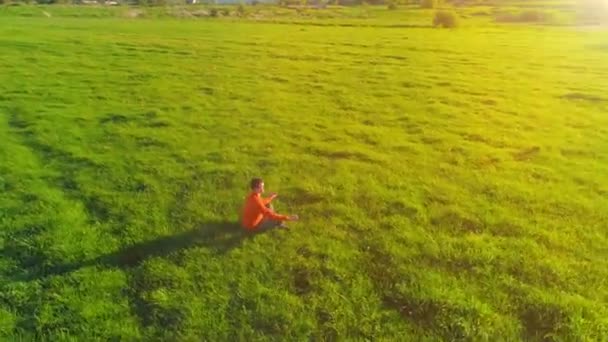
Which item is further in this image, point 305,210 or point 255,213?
point 305,210

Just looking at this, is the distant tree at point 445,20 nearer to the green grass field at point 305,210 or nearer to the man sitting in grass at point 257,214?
the green grass field at point 305,210

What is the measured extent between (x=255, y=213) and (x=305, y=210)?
1.34 m

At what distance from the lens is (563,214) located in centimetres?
993

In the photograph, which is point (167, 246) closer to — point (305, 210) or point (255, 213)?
point (255, 213)

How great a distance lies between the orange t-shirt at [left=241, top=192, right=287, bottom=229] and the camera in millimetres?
8922

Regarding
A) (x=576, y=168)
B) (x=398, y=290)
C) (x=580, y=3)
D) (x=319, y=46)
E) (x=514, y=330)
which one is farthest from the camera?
(x=580, y=3)

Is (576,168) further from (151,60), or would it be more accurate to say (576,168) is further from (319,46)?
(319,46)

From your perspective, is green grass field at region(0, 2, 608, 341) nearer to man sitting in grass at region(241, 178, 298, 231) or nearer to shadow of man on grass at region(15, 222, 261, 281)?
shadow of man on grass at region(15, 222, 261, 281)

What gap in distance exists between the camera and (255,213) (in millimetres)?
8977

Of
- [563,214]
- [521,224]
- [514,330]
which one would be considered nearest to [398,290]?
[514,330]

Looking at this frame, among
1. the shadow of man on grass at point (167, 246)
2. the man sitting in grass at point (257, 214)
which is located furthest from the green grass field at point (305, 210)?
the man sitting in grass at point (257, 214)

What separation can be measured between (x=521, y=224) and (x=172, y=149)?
8.16 meters

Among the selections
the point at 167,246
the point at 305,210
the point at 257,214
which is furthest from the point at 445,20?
the point at 167,246

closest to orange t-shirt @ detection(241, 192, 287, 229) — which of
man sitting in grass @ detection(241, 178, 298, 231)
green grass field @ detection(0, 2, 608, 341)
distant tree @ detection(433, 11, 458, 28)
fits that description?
man sitting in grass @ detection(241, 178, 298, 231)
